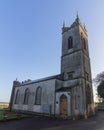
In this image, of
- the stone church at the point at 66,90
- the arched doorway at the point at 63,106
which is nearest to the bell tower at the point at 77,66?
the stone church at the point at 66,90

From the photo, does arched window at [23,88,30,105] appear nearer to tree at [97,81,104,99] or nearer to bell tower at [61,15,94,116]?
bell tower at [61,15,94,116]

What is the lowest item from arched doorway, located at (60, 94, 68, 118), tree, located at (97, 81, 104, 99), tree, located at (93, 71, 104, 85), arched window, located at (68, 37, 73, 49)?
arched doorway, located at (60, 94, 68, 118)

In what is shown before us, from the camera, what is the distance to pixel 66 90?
62.2ft

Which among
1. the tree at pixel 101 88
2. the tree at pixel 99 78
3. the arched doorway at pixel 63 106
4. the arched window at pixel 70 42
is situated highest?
the arched window at pixel 70 42

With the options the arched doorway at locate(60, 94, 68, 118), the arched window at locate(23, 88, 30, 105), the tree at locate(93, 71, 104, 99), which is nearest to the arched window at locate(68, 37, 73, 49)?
the arched doorway at locate(60, 94, 68, 118)

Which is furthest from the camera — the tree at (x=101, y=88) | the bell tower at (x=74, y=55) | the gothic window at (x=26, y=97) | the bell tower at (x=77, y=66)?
A: the tree at (x=101, y=88)

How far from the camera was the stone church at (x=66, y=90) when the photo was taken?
1872 cm

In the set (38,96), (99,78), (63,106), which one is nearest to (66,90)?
(63,106)

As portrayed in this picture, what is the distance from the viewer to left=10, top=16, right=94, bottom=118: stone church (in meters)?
18.7

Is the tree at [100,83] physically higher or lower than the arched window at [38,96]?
higher

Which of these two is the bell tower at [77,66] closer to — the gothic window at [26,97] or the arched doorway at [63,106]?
the arched doorway at [63,106]

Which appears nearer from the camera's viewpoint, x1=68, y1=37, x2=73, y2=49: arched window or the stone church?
the stone church

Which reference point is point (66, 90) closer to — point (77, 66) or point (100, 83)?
point (77, 66)

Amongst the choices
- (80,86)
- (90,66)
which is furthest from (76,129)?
(90,66)
